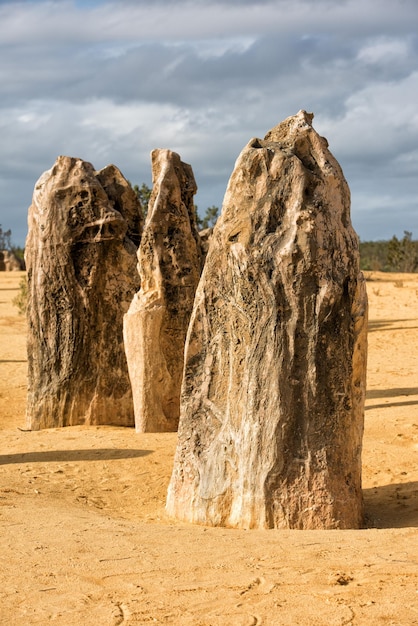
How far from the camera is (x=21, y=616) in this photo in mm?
4176

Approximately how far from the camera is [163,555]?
16.6ft

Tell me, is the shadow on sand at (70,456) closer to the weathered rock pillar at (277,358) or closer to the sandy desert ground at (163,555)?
the sandy desert ground at (163,555)

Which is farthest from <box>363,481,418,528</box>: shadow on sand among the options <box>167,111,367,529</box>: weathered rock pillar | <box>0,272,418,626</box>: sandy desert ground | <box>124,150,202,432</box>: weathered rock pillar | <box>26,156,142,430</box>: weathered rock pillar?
<box>26,156,142,430</box>: weathered rock pillar

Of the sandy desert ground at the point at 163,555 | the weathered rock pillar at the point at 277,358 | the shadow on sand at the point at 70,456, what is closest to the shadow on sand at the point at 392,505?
the sandy desert ground at the point at 163,555

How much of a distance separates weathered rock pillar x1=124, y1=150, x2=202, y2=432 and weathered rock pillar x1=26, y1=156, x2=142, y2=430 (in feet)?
2.59

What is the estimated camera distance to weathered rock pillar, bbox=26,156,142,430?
10453mm

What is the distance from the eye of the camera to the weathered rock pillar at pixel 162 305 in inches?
379

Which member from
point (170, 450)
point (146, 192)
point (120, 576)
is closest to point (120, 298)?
point (170, 450)

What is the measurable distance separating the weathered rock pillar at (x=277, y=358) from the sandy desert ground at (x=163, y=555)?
0.30m

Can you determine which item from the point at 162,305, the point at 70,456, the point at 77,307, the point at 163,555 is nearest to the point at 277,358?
the point at 163,555

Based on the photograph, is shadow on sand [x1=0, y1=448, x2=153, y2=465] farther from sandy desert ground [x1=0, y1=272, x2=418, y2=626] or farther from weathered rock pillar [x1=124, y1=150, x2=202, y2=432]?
weathered rock pillar [x1=124, y1=150, x2=202, y2=432]

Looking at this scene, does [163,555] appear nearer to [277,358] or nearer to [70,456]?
[277,358]

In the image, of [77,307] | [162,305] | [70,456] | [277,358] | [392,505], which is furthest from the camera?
[77,307]

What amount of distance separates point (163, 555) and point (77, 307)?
5658mm
